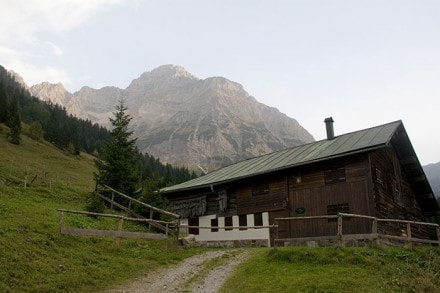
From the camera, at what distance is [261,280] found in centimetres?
1627

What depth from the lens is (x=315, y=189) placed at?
28.7 meters

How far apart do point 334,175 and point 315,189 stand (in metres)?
1.55

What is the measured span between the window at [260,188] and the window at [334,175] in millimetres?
4654

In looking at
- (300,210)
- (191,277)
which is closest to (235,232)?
(300,210)

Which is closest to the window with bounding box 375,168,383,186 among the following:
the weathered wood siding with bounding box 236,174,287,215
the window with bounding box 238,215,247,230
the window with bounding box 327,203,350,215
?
the window with bounding box 327,203,350,215

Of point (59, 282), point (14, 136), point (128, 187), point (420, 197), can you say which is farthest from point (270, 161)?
point (14, 136)

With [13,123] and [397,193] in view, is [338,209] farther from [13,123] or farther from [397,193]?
[13,123]

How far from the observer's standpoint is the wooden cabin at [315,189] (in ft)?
89.0

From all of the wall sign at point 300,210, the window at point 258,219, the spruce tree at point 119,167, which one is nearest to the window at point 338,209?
the wall sign at point 300,210

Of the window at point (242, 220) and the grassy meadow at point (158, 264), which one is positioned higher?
the window at point (242, 220)

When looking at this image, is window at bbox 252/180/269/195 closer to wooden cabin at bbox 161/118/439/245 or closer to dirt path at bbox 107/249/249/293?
wooden cabin at bbox 161/118/439/245

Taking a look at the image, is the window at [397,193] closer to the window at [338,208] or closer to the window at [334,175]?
the window at [334,175]

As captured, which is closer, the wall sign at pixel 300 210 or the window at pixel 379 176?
the window at pixel 379 176

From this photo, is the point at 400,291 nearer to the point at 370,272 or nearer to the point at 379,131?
the point at 370,272
